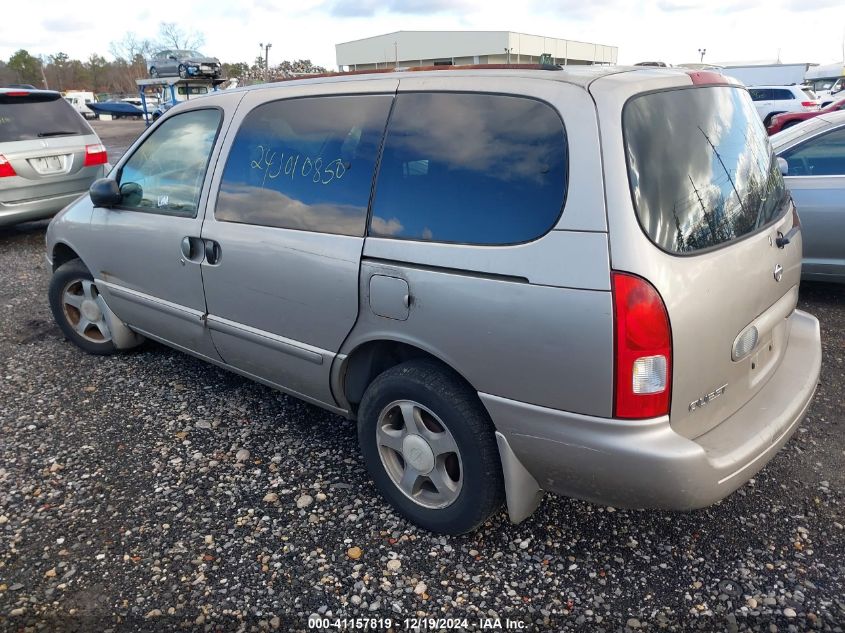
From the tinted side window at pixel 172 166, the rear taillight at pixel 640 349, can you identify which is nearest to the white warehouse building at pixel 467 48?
the tinted side window at pixel 172 166

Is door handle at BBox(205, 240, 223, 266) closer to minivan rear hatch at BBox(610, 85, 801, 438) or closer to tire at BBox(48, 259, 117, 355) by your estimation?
tire at BBox(48, 259, 117, 355)

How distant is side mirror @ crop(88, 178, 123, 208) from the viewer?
376cm

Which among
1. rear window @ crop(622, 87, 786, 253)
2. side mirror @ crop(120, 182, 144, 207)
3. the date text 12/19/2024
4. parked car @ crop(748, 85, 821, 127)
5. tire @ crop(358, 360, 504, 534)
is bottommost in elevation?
the date text 12/19/2024

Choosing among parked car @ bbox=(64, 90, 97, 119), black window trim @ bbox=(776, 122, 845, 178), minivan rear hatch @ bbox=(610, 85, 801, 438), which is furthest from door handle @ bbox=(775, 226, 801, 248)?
parked car @ bbox=(64, 90, 97, 119)

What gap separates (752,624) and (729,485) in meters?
0.48

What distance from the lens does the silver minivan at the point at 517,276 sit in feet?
6.68

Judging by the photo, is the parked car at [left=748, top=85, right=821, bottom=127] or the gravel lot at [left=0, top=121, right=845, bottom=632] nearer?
the gravel lot at [left=0, top=121, right=845, bottom=632]

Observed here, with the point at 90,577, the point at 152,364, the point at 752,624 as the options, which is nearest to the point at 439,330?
the point at 752,624

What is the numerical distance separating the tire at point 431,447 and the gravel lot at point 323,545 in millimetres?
153

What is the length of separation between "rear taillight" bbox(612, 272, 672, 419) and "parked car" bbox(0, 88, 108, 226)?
7782mm

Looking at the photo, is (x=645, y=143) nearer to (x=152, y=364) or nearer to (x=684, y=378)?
(x=684, y=378)

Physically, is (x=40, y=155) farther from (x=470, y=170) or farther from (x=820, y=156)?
(x=820, y=156)

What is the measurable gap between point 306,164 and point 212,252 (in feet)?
2.37

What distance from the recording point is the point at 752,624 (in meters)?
2.19
